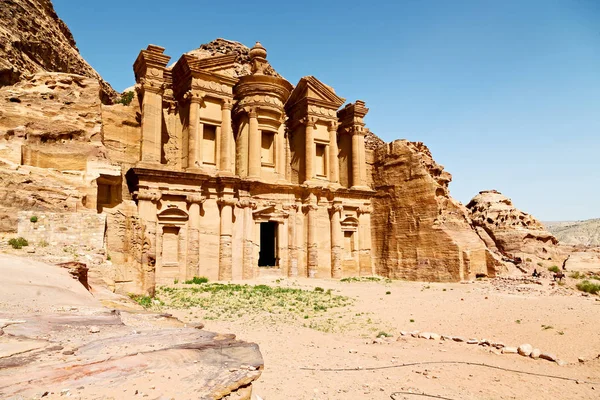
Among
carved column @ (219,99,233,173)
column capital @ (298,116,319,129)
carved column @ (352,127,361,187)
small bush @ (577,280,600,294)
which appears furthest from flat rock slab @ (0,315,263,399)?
carved column @ (352,127,361,187)

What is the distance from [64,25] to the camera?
2483 cm

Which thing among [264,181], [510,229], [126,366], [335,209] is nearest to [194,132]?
[264,181]

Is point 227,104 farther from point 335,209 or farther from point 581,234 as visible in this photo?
point 581,234

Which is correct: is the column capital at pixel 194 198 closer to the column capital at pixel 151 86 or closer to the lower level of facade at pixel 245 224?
the lower level of facade at pixel 245 224

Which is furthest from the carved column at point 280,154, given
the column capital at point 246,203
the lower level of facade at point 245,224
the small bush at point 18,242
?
the small bush at point 18,242

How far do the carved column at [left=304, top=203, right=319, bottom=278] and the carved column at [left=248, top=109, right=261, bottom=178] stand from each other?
4459mm

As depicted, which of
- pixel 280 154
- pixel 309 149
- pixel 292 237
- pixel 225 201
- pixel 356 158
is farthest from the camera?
pixel 356 158

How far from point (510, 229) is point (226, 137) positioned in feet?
71.4

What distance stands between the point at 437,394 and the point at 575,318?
8595mm

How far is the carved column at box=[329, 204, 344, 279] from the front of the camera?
92.1 feet

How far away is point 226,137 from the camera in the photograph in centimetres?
2623

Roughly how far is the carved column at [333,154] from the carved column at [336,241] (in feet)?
8.94

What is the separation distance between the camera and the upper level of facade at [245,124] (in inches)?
943

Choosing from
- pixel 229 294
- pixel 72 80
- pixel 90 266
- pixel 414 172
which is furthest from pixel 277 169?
pixel 90 266
